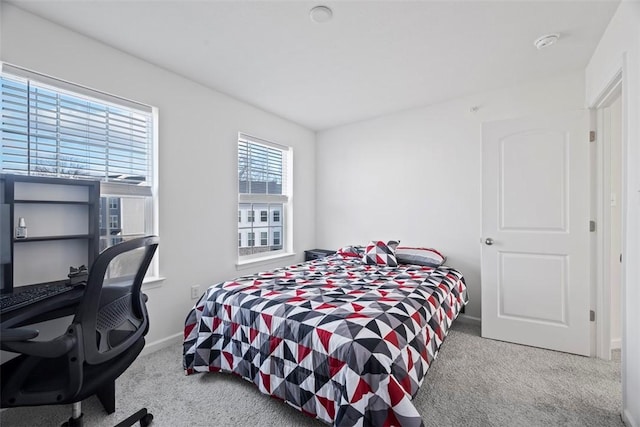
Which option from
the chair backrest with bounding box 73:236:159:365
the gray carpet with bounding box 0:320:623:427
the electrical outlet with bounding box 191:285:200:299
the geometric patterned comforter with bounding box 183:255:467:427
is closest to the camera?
the chair backrest with bounding box 73:236:159:365

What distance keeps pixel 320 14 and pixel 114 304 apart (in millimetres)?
2073

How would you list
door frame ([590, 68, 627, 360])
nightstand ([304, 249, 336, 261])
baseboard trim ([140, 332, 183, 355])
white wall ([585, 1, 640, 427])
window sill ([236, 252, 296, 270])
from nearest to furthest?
white wall ([585, 1, 640, 427])
door frame ([590, 68, 627, 360])
baseboard trim ([140, 332, 183, 355])
window sill ([236, 252, 296, 270])
nightstand ([304, 249, 336, 261])

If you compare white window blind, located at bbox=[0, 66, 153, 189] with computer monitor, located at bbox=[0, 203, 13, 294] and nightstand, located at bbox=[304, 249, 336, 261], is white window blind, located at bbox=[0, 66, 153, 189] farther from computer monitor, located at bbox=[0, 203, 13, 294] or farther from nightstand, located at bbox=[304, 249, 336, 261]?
nightstand, located at bbox=[304, 249, 336, 261]

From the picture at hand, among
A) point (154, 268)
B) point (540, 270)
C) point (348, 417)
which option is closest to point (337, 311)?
point (348, 417)

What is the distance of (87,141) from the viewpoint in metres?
2.23

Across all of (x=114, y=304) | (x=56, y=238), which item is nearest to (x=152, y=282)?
(x=56, y=238)

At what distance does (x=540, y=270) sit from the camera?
2.56 metres

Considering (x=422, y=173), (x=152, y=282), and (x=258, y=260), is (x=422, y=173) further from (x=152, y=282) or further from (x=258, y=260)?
(x=152, y=282)

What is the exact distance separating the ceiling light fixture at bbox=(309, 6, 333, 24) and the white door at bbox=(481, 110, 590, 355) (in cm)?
181

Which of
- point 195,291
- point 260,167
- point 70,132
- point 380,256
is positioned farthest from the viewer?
point 260,167

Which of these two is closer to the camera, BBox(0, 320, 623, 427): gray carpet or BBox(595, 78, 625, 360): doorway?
BBox(0, 320, 623, 427): gray carpet

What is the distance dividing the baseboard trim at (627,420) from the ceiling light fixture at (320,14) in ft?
9.37

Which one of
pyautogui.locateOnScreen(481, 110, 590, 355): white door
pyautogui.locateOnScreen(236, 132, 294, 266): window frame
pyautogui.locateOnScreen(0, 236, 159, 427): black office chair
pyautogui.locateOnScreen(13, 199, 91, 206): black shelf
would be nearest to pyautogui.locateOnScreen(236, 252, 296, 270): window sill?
pyautogui.locateOnScreen(236, 132, 294, 266): window frame

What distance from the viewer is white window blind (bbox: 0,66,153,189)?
1902 millimetres
